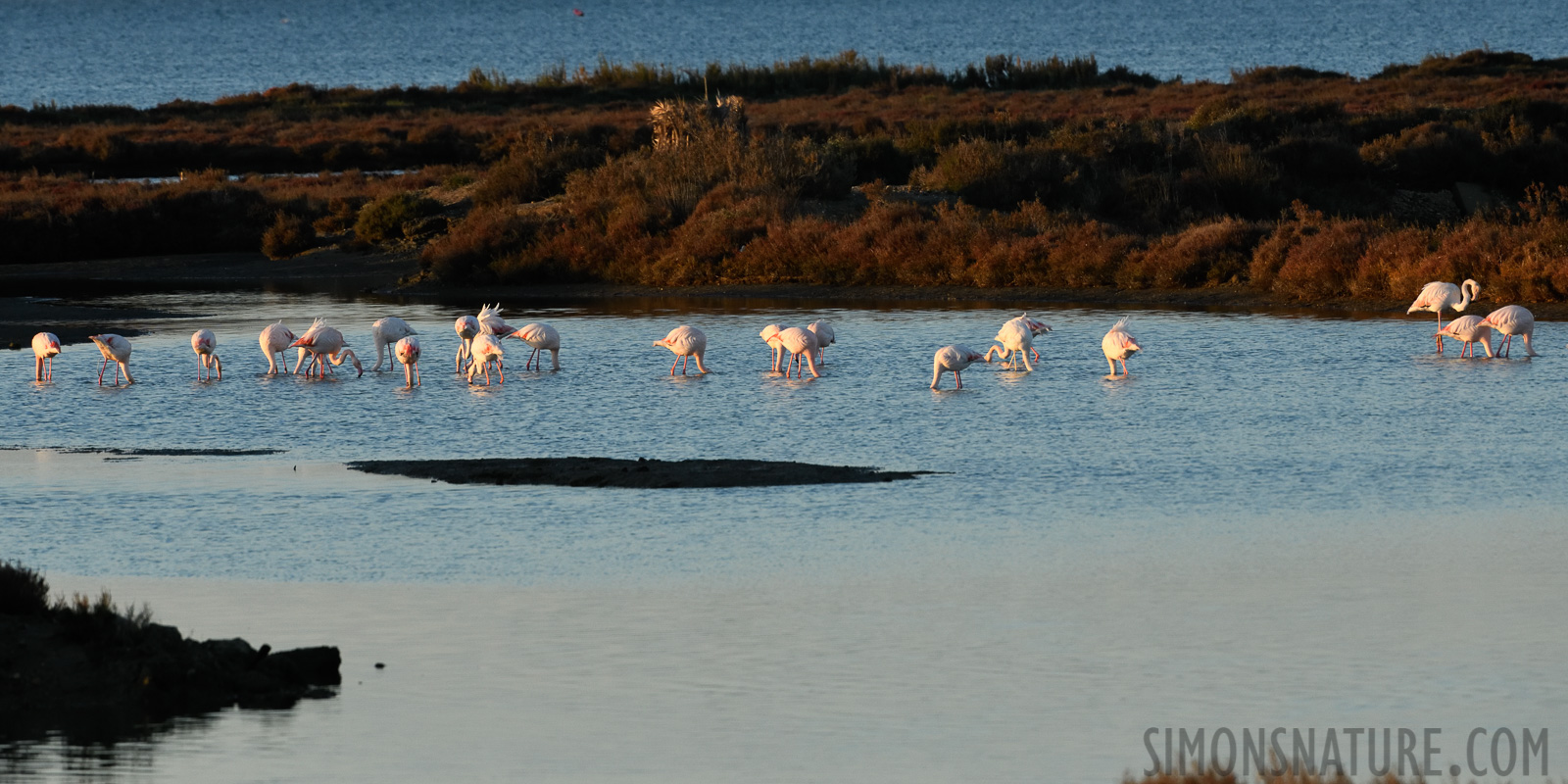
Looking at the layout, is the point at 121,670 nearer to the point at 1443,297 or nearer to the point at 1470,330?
the point at 1470,330

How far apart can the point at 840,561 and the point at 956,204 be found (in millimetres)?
24176

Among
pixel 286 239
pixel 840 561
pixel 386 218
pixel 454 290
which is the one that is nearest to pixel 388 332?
pixel 840 561

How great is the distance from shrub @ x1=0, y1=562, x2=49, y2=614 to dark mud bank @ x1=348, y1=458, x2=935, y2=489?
17.3 ft

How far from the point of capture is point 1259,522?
42.7ft

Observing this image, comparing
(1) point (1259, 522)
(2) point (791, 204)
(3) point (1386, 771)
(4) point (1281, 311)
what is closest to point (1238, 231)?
(4) point (1281, 311)

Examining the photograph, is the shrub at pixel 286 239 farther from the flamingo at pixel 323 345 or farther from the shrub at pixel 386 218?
the flamingo at pixel 323 345

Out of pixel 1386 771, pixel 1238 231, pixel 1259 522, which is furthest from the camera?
pixel 1238 231

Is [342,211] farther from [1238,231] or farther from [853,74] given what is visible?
[853,74]

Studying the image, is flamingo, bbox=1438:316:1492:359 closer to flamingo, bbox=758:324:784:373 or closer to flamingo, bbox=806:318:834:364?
flamingo, bbox=806:318:834:364

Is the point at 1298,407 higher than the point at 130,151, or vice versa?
the point at 130,151

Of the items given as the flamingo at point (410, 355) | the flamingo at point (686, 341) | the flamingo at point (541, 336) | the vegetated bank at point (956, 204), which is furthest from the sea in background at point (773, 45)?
the flamingo at point (686, 341)

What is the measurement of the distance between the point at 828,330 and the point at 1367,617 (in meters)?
11.3

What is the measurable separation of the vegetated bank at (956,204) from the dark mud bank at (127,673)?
69.4 ft

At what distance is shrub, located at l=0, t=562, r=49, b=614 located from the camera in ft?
31.8
